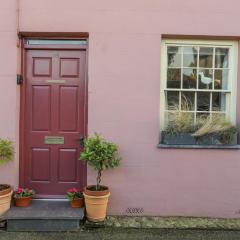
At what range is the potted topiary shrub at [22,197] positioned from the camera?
573cm

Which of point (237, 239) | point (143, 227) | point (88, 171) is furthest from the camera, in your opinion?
point (88, 171)

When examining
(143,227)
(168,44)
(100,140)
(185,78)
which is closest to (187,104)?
(185,78)

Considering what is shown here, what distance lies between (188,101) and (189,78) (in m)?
0.37

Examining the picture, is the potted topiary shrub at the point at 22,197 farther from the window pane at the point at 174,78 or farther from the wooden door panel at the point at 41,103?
the window pane at the point at 174,78

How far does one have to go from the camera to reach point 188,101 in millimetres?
6047

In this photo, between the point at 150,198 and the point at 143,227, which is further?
the point at 150,198

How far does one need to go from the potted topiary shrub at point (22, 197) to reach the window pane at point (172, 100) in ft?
8.35

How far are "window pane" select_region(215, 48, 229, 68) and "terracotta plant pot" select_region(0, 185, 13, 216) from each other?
12.3 ft

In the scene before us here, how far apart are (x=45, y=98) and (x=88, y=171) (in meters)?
1.36

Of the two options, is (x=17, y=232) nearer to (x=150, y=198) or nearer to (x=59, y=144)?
(x=59, y=144)

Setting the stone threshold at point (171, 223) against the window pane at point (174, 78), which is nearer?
the stone threshold at point (171, 223)

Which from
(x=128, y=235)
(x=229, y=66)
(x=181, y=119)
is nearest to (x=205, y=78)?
(x=229, y=66)

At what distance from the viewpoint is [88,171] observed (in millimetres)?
5852

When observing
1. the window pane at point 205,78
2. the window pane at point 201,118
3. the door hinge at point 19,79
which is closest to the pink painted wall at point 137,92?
the door hinge at point 19,79
